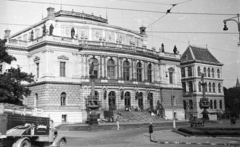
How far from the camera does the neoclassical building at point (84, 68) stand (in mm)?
47062

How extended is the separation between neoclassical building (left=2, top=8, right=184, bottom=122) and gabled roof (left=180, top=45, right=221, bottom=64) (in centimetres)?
1780

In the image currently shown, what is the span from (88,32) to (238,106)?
52482mm

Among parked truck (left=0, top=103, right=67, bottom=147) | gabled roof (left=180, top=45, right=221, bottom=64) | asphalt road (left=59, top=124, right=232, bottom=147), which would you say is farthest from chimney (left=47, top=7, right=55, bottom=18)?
parked truck (left=0, top=103, right=67, bottom=147)

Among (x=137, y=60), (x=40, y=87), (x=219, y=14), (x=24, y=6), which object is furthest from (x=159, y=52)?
(x=24, y=6)

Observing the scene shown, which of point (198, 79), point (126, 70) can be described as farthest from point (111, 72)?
point (198, 79)

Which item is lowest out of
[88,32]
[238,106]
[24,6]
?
[238,106]

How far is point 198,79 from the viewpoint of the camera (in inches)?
3024

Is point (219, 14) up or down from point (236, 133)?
up

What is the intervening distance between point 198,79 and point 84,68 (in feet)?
125

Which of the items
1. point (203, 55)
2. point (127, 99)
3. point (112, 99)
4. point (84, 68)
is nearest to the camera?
point (84, 68)

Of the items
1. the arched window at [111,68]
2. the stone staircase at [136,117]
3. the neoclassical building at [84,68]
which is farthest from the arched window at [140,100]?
the arched window at [111,68]

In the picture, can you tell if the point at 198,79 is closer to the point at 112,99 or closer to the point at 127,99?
the point at 127,99

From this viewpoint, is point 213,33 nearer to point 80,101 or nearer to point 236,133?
point 236,133

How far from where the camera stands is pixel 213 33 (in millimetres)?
31219
